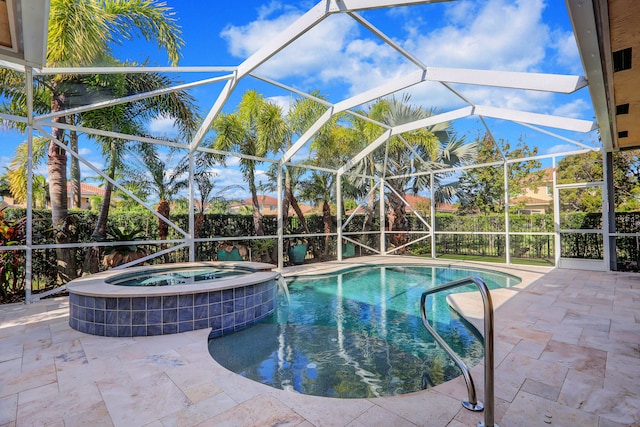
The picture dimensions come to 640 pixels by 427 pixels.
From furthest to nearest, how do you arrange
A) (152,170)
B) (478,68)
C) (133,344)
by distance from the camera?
(152,170)
(478,68)
(133,344)

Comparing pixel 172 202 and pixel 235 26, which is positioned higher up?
pixel 235 26

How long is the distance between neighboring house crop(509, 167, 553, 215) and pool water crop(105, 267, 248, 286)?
1009 cm

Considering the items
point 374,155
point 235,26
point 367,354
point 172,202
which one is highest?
point 235,26

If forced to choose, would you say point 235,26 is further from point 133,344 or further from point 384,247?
point 384,247

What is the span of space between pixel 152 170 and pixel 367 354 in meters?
8.86

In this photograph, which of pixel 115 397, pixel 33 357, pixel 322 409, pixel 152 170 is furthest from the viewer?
pixel 152 170

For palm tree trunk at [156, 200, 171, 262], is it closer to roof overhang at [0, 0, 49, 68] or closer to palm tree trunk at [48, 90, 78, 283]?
palm tree trunk at [48, 90, 78, 283]

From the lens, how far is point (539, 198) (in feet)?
38.1

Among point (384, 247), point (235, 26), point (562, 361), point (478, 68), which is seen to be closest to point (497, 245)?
point (384, 247)

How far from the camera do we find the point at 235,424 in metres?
2.14

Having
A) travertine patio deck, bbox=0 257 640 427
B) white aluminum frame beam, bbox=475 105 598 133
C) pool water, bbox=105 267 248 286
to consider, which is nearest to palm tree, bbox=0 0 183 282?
pool water, bbox=105 267 248 286

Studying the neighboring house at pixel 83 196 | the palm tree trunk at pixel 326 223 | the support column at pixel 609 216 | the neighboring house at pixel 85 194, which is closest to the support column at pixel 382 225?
the palm tree trunk at pixel 326 223

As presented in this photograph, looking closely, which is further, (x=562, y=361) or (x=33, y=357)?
(x=33, y=357)

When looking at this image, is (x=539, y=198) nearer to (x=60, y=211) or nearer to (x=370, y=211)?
(x=370, y=211)
